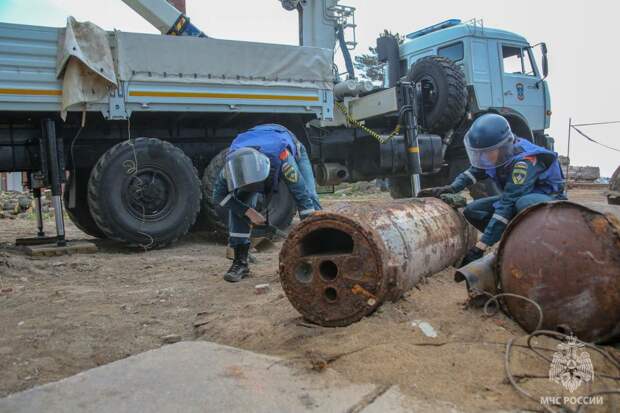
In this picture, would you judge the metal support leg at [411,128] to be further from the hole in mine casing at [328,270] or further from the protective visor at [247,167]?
the hole in mine casing at [328,270]

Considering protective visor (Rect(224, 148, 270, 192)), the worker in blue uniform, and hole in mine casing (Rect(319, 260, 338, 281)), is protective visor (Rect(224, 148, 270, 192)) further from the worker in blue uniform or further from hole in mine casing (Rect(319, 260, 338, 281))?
the worker in blue uniform

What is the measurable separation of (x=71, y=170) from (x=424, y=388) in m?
5.28

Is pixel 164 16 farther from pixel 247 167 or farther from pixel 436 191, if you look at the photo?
pixel 436 191

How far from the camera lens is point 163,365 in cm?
257

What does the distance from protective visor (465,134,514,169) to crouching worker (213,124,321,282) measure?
4.14 ft

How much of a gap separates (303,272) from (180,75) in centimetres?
407

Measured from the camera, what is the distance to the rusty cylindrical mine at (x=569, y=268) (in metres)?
2.62

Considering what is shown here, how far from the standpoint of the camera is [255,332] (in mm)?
3127

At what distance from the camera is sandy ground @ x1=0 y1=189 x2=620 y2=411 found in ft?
7.79

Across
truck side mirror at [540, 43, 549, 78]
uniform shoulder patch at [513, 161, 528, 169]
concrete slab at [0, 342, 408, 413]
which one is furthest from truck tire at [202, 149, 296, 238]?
truck side mirror at [540, 43, 549, 78]

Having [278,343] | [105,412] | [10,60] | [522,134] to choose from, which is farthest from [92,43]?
[522,134]

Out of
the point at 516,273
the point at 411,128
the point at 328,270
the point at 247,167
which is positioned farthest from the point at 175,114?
the point at 516,273

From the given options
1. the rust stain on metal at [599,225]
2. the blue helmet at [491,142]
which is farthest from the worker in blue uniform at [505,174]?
the rust stain on metal at [599,225]

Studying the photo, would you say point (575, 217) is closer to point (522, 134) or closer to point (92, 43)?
point (92, 43)
